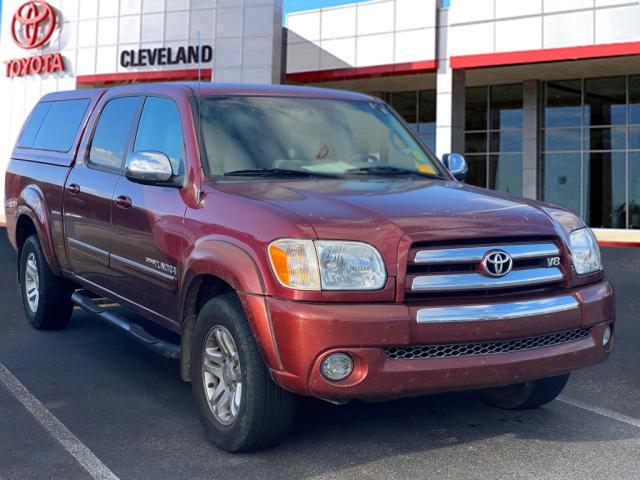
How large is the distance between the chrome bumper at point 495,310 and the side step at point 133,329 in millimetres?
1744

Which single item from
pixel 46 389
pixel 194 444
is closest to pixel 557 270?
pixel 194 444

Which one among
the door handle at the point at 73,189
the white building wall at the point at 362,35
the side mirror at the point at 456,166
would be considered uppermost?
the white building wall at the point at 362,35

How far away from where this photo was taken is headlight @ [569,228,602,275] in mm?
4062

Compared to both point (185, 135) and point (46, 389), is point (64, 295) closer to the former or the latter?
point (46, 389)

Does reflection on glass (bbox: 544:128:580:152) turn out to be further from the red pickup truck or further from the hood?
the hood

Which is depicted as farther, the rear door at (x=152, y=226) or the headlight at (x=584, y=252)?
the rear door at (x=152, y=226)

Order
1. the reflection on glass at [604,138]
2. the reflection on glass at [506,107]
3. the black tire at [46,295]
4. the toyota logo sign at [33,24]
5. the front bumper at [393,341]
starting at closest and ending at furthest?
1. the front bumper at [393,341]
2. the black tire at [46,295]
3. the reflection on glass at [604,138]
4. the reflection on glass at [506,107]
5. the toyota logo sign at [33,24]

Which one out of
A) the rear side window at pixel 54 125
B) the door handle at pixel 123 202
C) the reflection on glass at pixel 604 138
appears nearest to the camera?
the door handle at pixel 123 202

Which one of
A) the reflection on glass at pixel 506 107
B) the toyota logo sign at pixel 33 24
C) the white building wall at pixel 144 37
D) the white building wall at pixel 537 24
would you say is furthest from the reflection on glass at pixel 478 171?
the toyota logo sign at pixel 33 24

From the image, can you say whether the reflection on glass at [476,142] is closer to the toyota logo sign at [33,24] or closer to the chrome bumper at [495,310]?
the toyota logo sign at [33,24]

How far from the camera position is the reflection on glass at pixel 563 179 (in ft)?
82.5

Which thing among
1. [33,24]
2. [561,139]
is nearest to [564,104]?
[561,139]

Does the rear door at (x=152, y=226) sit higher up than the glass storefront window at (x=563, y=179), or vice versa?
the glass storefront window at (x=563, y=179)

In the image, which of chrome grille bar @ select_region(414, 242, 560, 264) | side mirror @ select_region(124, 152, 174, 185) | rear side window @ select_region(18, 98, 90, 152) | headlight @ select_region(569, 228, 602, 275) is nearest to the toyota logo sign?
rear side window @ select_region(18, 98, 90, 152)
